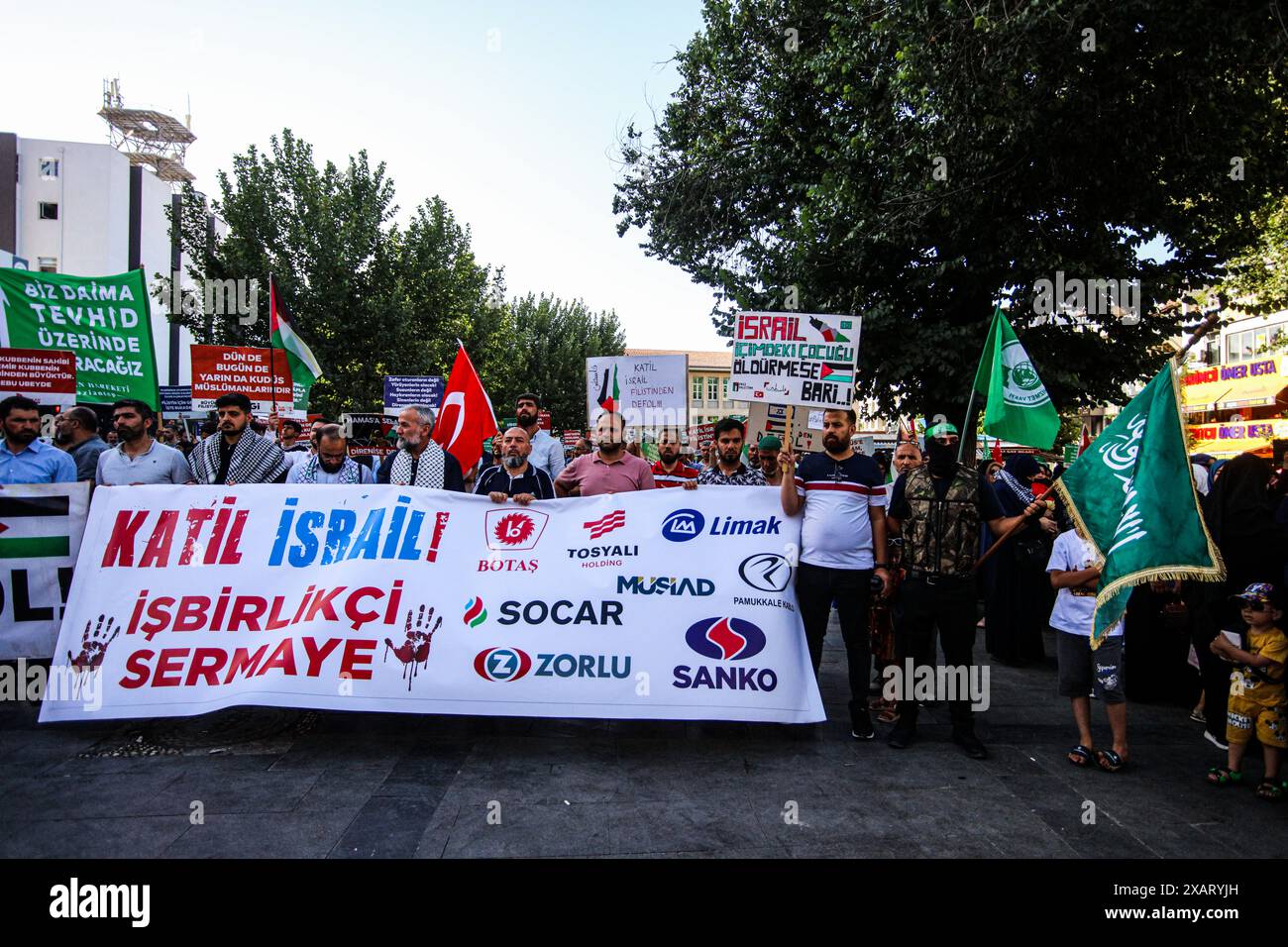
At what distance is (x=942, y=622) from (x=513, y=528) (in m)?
2.77

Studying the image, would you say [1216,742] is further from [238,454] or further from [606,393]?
[606,393]

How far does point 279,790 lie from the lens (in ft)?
12.5

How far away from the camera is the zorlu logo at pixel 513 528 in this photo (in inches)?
187

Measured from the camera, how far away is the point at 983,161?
1053 centimetres

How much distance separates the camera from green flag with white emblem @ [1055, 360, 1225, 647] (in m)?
3.63

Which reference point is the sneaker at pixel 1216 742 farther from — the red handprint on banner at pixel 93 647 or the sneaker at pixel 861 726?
the red handprint on banner at pixel 93 647

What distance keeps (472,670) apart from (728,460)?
2.69 m

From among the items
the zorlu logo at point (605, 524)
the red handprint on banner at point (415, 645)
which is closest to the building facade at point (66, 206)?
the red handprint on banner at point (415, 645)

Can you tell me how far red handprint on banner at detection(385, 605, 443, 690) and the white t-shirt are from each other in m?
3.75

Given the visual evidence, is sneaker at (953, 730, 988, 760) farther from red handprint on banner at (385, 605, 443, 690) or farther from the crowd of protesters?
red handprint on banner at (385, 605, 443, 690)

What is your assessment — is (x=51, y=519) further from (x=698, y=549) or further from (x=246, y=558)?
(x=698, y=549)

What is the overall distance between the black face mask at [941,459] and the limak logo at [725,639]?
1.53 m

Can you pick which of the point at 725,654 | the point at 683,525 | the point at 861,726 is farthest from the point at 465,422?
the point at 861,726
